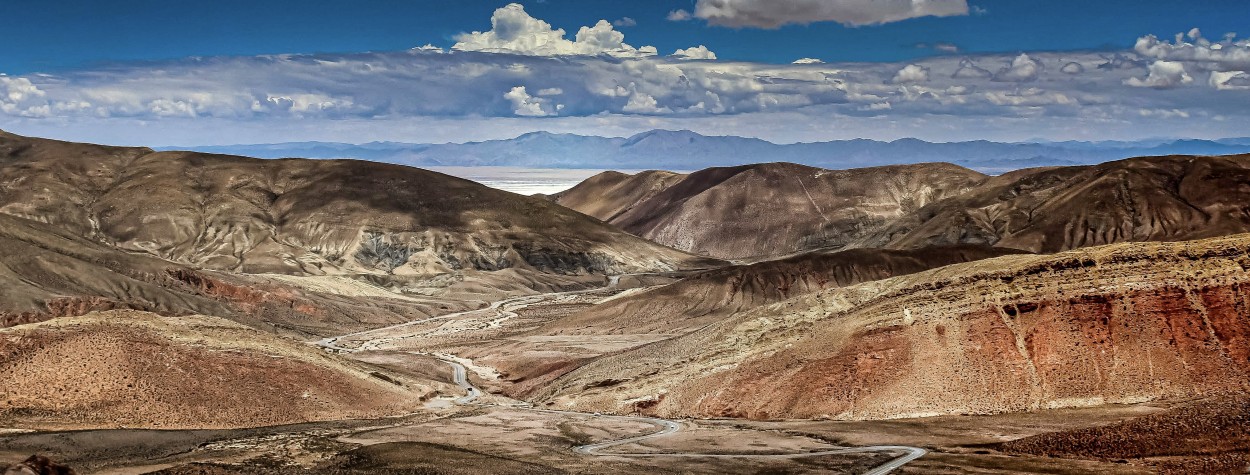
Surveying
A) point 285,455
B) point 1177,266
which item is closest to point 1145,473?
point 1177,266

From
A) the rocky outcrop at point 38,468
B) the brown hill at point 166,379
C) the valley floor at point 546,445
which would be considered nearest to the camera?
the rocky outcrop at point 38,468

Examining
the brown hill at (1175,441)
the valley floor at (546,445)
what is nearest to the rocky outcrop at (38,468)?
the valley floor at (546,445)

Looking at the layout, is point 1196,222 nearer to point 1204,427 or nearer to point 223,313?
point 223,313

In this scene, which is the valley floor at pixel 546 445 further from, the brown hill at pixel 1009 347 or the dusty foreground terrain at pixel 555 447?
the brown hill at pixel 1009 347

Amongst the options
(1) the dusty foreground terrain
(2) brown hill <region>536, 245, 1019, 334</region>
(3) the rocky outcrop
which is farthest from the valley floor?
(2) brown hill <region>536, 245, 1019, 334</region>

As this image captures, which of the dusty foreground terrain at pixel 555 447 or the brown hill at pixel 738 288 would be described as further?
the brown hill at pixel 738 288

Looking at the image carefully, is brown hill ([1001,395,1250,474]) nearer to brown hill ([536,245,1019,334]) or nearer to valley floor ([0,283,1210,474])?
valley floor ([0,283,1210,474])
